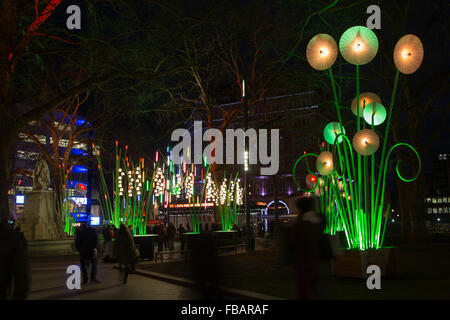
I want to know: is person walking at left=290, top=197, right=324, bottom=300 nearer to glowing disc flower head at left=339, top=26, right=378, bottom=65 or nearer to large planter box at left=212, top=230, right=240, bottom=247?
glowing disc flower head at left=339, top=26, right=378, bottom=65

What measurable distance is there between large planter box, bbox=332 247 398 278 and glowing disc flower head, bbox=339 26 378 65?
455cm

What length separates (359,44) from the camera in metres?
10.8

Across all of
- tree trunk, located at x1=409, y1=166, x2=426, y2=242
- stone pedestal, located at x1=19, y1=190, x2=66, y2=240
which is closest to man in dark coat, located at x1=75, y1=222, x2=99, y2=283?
stone pedestal, located at x1=19, y1=190, x2=66, y2=240

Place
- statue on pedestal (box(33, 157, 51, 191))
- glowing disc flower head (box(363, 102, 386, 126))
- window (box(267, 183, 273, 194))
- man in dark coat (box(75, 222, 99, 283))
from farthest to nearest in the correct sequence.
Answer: window (box(267, 183, 273, 194)) → statue on pedestal (box(33, 157, 51, 191)) → man in dark coat (box(75, 222, 99, 283)) → glowing disc flower head (box(363, 102, 386, 126))

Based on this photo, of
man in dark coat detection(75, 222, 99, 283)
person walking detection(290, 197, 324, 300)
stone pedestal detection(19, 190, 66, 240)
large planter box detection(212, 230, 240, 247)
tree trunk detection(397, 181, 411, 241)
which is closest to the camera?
person walking detection(290, 197, 324, 300)

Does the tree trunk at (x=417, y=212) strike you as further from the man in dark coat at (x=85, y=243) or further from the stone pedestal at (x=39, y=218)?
the stone pedestal at (x=39, y=218)

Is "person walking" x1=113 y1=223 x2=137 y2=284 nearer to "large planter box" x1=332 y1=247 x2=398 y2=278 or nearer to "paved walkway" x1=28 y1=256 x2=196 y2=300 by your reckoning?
"paved walkway" x1=28 y1=256 x2=196 y2=300

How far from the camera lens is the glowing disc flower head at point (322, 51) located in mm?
11172

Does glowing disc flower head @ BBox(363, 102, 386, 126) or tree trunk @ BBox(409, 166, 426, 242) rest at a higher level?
glowing disc flower head @ BBox(363, 102, 386, 126)

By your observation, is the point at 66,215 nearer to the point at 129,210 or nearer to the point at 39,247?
the point at 39,247

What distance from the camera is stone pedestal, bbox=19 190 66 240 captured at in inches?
989

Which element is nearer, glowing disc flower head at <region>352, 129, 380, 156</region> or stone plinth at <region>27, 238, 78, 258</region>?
glowing disc flower head at <region>352, 129, 380, 156</region>

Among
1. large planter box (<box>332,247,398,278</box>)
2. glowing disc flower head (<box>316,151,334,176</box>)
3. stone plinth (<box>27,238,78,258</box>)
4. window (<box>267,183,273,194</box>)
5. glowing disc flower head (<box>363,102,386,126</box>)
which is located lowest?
stone plinth (<box>27,238,78,258</box>)
